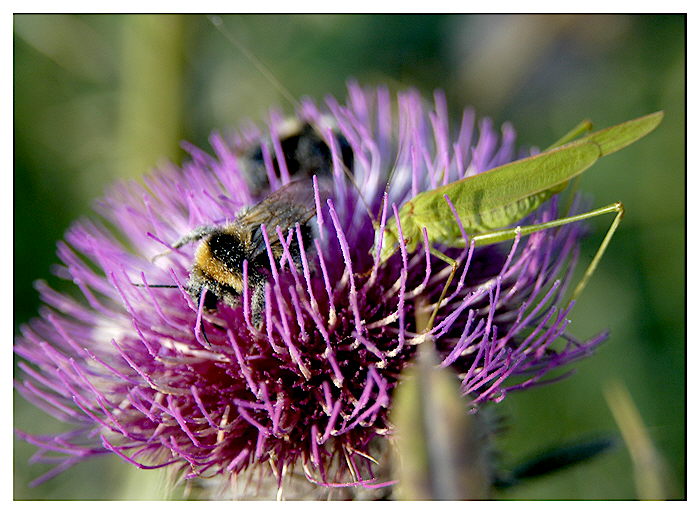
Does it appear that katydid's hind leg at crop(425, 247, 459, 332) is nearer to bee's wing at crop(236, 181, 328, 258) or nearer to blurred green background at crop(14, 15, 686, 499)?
bee's wing at crop(236, 181, 328, 258)

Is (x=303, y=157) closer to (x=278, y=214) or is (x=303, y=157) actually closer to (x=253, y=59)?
(x=253, y=59)

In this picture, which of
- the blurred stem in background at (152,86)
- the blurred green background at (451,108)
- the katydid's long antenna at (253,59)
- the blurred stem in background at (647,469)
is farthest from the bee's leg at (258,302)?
the blurred stem in background at (152,86)

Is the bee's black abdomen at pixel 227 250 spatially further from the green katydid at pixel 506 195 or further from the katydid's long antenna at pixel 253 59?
the katydid's long antenna at pixel 253 59

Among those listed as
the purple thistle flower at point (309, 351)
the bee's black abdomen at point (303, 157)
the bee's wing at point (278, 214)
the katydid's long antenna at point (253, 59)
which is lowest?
the purple thistle flower at point (309, 351)

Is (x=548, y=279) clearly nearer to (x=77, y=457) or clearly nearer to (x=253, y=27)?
(x=77, y=457)

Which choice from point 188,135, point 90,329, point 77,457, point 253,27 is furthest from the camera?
point 253,27

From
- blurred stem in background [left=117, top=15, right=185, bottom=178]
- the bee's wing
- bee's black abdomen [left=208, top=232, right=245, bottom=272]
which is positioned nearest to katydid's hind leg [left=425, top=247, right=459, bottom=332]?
the bee's wing
